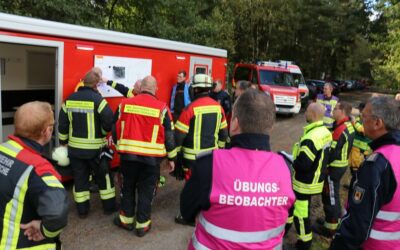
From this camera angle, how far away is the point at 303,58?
3300 cm

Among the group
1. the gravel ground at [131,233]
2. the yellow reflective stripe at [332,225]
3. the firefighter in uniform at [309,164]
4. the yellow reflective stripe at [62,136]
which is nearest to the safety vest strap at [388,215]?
the firefighter in uniform at [309,164]

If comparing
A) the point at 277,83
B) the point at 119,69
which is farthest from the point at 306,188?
the point at 277,83

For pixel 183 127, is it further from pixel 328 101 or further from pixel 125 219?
pixel 328 101

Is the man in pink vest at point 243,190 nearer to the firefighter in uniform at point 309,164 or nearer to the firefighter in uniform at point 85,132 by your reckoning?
the firefighter in uniform at point 309,164

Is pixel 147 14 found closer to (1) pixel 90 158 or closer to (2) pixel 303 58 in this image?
(1) pixel 90 158

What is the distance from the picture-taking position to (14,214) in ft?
7.20

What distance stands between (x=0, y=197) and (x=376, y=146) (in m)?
2.39

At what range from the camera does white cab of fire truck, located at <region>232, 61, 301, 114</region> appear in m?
15.2

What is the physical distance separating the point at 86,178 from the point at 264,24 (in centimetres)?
2223

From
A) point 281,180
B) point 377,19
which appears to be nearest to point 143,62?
point 281,180

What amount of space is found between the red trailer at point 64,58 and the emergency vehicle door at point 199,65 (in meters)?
0.02

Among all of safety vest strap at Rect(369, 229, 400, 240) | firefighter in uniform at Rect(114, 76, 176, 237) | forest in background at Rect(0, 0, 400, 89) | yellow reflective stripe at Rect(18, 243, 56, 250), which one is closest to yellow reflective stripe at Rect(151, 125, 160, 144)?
firefighter in uniform at Rect(114, 76, 176, 237)

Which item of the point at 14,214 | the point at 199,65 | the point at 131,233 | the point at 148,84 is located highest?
the point at 199,65

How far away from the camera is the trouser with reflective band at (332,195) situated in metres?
4.74
